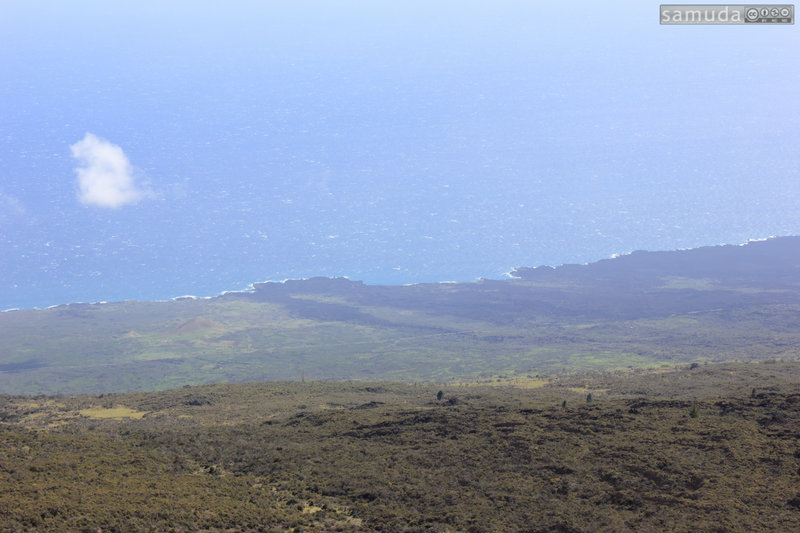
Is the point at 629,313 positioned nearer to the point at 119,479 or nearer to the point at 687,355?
the point at 687,355

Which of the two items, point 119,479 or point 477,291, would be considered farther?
point 477,291

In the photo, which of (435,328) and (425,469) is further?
(435,328)

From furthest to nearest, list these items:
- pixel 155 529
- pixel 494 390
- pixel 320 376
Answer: pixel 320 376
pixel 494 390
pixel 155 529

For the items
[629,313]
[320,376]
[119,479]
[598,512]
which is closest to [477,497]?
[598,512]

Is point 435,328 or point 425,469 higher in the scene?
point 435,328

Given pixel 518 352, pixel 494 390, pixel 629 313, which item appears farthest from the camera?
pixel 629 313

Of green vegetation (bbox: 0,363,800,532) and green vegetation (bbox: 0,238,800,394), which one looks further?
green vegetation (bbox: 0,238,800,394)

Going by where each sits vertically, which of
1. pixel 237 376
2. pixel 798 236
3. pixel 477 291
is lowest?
pixel 237 376

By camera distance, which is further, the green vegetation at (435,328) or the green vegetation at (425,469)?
the green vegetation at (435,328)
